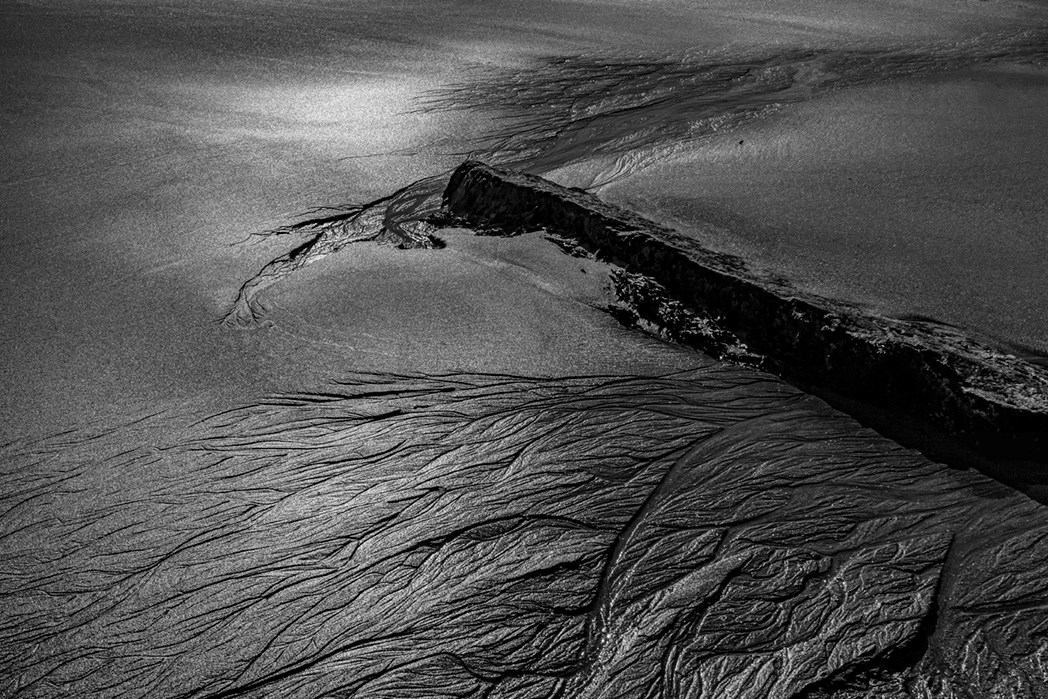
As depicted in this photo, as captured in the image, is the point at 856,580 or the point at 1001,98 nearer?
the point at 856,580

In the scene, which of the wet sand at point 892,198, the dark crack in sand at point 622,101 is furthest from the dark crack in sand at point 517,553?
the dark crack in sand at point 622,101

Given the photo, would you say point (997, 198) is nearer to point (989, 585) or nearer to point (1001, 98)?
point (1001, 98)

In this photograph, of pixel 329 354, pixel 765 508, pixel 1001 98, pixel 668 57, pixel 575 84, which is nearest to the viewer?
pixel 765 508

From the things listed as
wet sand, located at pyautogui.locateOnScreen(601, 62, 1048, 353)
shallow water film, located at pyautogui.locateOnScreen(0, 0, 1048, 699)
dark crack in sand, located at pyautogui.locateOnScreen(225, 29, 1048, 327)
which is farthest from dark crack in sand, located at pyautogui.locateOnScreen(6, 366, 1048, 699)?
dark crack in sand, located at pyautogui.locateOnScreen(225, 29, 1048, 327)

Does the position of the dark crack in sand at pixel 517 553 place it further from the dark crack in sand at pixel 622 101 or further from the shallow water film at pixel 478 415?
the dark crack in sand at pixel 622 101

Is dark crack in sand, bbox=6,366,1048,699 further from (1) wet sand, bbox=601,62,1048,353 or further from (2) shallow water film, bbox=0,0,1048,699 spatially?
(1) wet sand, bbox=601,62,1048,353

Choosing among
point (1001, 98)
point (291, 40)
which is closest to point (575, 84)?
point (291, 40)
